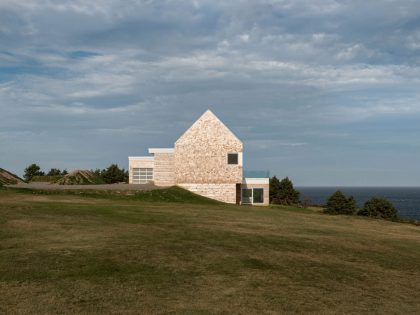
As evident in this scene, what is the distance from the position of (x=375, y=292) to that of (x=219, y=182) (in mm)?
38583

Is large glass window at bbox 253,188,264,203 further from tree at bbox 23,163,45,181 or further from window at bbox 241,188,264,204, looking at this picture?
tree at bbox 23,163,45,181

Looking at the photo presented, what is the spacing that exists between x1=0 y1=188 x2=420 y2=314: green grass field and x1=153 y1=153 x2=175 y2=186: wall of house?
1148 inches

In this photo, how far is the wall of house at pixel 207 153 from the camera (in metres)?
51.8

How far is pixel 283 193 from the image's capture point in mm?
71875

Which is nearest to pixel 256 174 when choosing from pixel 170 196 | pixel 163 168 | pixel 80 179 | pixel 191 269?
pixel 163 168

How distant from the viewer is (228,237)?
20234 millimetres

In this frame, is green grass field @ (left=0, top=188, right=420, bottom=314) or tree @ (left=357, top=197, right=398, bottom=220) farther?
tree @ (left=357, top=197, right=398, bottom=220)

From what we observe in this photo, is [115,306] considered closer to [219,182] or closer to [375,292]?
[375,292]

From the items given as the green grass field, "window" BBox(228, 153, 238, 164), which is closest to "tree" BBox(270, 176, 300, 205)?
"window" BBox(228, 153, 238, 164)

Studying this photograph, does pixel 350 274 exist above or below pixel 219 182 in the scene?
below

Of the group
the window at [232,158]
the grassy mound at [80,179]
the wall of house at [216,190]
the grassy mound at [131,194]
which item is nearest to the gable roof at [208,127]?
the window at [232,158]

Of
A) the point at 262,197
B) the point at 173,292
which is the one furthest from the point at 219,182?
the point at 173,292

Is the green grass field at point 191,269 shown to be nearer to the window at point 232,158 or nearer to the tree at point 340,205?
the window at point 232,158

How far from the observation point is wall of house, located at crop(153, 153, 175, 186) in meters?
53.5
